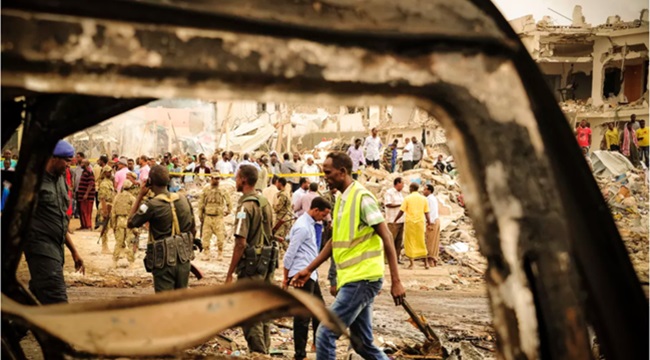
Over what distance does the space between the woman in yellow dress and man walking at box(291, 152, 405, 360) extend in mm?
7971

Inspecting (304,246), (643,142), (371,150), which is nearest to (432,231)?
(304,246)

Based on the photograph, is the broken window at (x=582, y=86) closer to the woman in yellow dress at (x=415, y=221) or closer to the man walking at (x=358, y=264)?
the woman in yellow dress at (x=415, y=221)

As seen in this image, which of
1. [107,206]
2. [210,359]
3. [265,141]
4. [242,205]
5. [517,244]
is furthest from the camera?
[265,141]

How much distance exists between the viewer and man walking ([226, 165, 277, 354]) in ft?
20.1

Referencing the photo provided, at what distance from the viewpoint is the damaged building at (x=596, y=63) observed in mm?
31078

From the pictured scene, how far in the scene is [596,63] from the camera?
32.8 metres

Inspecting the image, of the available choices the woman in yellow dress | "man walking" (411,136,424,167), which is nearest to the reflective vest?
the woman in yellow dress

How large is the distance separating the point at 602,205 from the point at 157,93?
2.40ft

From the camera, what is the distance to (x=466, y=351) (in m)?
6.36

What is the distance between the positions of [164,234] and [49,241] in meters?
1.12

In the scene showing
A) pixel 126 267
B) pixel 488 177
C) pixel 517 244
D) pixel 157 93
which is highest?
pixel 157 93

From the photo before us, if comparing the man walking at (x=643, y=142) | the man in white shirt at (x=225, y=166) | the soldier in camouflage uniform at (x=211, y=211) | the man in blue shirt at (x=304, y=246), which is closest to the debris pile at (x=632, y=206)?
the man walking at (x=643, y=142)

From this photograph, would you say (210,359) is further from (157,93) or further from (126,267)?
(126,267)

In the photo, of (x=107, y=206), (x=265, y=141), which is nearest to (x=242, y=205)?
(x=107, y=206)
